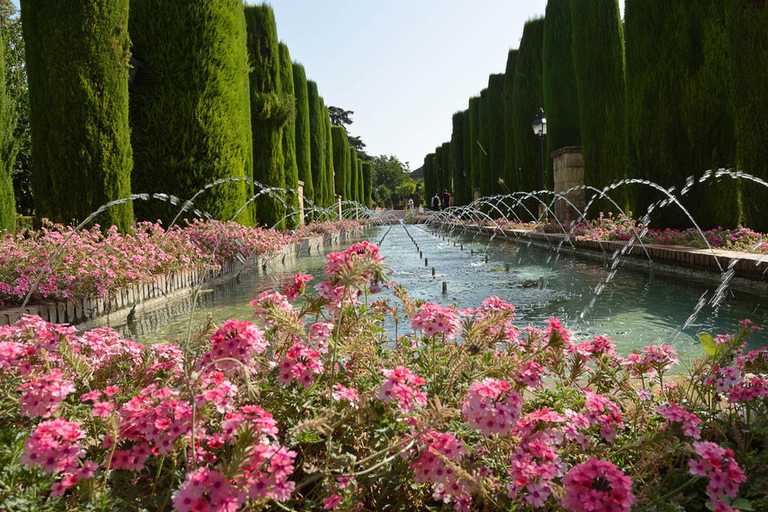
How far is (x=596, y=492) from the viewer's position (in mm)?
973

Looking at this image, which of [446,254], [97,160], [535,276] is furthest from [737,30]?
[97,160]

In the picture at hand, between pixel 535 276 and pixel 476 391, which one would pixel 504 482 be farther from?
pixel 535 276

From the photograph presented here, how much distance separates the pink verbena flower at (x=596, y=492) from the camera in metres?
0.95

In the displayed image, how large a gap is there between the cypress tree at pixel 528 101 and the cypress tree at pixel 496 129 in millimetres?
3993

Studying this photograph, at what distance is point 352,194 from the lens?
1444 inches

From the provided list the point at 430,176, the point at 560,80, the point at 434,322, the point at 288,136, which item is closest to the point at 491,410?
the point at 434,322

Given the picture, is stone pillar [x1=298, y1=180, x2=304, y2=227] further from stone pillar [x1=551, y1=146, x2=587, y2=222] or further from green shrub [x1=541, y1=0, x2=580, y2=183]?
green shrub [x1=541, y1=0, x2=580, y2=183]

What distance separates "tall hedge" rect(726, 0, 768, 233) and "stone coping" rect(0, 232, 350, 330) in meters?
7.11

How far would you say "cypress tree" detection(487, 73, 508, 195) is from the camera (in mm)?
20766

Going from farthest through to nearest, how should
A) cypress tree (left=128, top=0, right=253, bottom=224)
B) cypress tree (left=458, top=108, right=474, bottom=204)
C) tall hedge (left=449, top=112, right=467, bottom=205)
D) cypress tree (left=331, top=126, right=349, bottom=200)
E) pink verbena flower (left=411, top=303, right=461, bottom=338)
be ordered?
1. cypress tree (left=331, top=126, right=349, bottom=200)
2. tall hedge (left=449, top=112, right=467, bottom=205)
3. cypress tree (left=458, top=108, right=474, bottom=204)
4. cypress tree (left=128, top=0, right=253, bottom=224)
5. pink verbena flower (left=411, top=303, right=461, bottom=338)

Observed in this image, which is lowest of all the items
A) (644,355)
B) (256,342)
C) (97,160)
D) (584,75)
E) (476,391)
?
(644,355)

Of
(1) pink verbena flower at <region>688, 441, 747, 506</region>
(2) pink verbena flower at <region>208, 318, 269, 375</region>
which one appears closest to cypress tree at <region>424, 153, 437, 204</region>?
(2) pink verbena flower at <region>208, 318, 269, 375</region>

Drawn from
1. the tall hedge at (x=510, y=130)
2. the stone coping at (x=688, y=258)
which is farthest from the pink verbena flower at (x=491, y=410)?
the tall hedge at (x=510, y=130)

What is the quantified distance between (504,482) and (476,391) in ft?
0.97
